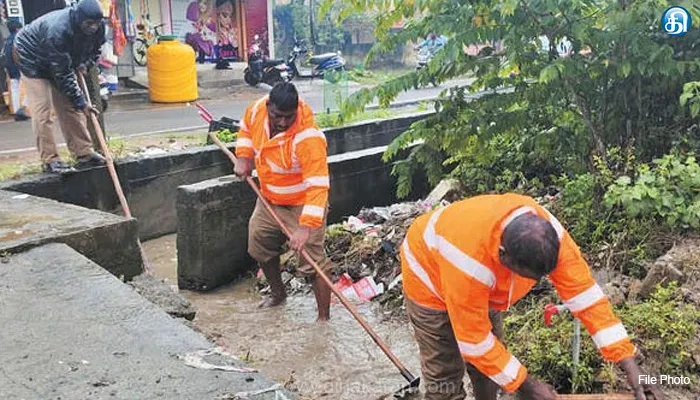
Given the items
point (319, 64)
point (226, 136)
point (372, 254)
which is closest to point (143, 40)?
point (319, 64)

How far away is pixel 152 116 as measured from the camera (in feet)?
39.6

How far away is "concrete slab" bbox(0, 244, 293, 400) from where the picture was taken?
2.45 meters

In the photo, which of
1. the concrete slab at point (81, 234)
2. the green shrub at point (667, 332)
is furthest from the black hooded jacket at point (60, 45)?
the green shrub at point (667, 332)

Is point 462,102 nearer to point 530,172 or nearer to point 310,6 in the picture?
point 530,172

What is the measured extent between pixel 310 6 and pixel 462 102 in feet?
65.4

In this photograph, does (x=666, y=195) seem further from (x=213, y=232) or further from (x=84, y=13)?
(x=84, y=13)

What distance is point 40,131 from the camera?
582cm

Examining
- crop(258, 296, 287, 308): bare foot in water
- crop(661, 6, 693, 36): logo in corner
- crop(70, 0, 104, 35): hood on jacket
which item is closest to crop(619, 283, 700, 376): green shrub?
crop(661, 6, 693, 36): logo in corner

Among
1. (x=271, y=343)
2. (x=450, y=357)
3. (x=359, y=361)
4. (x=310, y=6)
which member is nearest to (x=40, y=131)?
(x=271, y=343)

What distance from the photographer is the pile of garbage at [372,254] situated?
A: 17.6ft

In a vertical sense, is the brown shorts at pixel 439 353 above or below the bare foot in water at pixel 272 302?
above

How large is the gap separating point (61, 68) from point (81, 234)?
2.27 metres

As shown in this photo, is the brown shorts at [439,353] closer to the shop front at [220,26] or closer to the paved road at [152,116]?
the paved road at [152,116]

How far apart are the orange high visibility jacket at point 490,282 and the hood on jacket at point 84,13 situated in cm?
395
